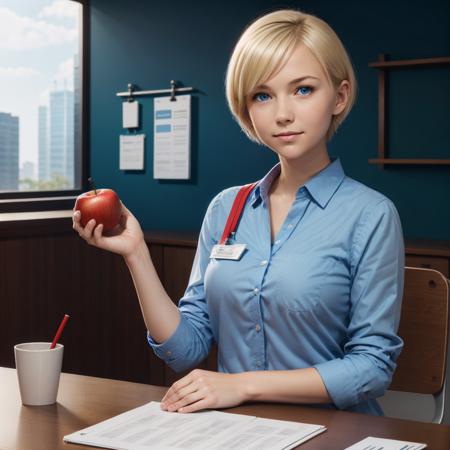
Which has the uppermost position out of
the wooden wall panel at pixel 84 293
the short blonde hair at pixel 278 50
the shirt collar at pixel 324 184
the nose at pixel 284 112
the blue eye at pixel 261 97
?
the short blonde hair at pixel 278 50

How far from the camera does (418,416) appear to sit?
1865 millimetres

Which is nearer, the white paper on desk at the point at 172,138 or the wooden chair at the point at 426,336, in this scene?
the wooden chair at the point at 426,336

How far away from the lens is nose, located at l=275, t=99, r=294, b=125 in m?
1.55

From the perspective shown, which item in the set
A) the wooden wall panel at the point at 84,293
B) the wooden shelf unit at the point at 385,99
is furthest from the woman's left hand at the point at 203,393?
the wooden shelf unit at the point at 385,99

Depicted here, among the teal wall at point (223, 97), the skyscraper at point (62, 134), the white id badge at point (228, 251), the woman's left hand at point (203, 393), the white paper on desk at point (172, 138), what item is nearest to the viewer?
the woman's left hand at point (203, 393)

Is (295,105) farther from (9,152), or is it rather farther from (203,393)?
(9,152)

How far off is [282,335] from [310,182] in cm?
33

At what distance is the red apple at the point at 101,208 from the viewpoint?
1.55 metres

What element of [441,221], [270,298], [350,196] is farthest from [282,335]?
[441,221]

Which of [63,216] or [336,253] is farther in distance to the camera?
[63,216]

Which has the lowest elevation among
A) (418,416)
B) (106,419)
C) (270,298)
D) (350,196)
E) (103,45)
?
(418,416)

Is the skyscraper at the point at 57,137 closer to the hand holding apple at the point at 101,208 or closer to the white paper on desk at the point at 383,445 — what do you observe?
the hand holding apple at the point at 101,208

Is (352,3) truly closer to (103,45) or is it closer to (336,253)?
(103,45)

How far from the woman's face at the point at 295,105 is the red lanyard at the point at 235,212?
249 millimetres
